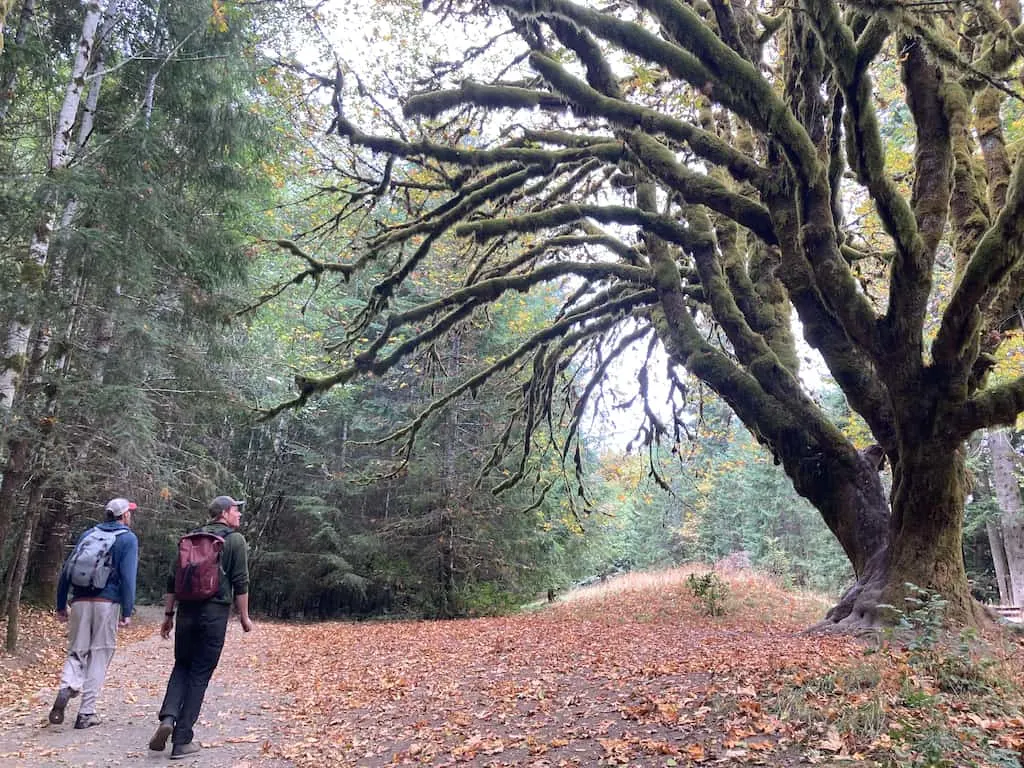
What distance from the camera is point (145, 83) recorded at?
10.4 meters

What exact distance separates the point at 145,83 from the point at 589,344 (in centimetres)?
858

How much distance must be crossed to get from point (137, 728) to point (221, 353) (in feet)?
24.9

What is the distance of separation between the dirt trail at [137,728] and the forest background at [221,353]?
234cm

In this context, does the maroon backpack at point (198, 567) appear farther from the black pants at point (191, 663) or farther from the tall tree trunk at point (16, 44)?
the tall tree trunk at point (16, 44)

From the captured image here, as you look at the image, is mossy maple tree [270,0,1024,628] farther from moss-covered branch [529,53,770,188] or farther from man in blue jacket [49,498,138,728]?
man in blue jacket [49,498,138,728]

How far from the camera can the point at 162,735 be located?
4699mm

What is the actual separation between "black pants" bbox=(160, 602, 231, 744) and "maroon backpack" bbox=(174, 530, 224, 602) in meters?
0.12

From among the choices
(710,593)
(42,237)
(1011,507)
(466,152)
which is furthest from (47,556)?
(1011,507)

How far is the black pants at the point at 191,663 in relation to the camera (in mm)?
4707

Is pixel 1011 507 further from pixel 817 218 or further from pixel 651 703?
pixel 651 703

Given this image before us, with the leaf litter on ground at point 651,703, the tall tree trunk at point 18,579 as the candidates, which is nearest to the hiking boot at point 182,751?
the leaf litter on ground at point 651,703

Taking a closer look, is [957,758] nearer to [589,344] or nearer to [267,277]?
[589,344]

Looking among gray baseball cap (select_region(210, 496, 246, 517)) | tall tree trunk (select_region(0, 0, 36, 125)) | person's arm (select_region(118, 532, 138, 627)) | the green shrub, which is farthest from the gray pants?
the green shrub

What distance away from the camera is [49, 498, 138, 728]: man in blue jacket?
524 centimetres
